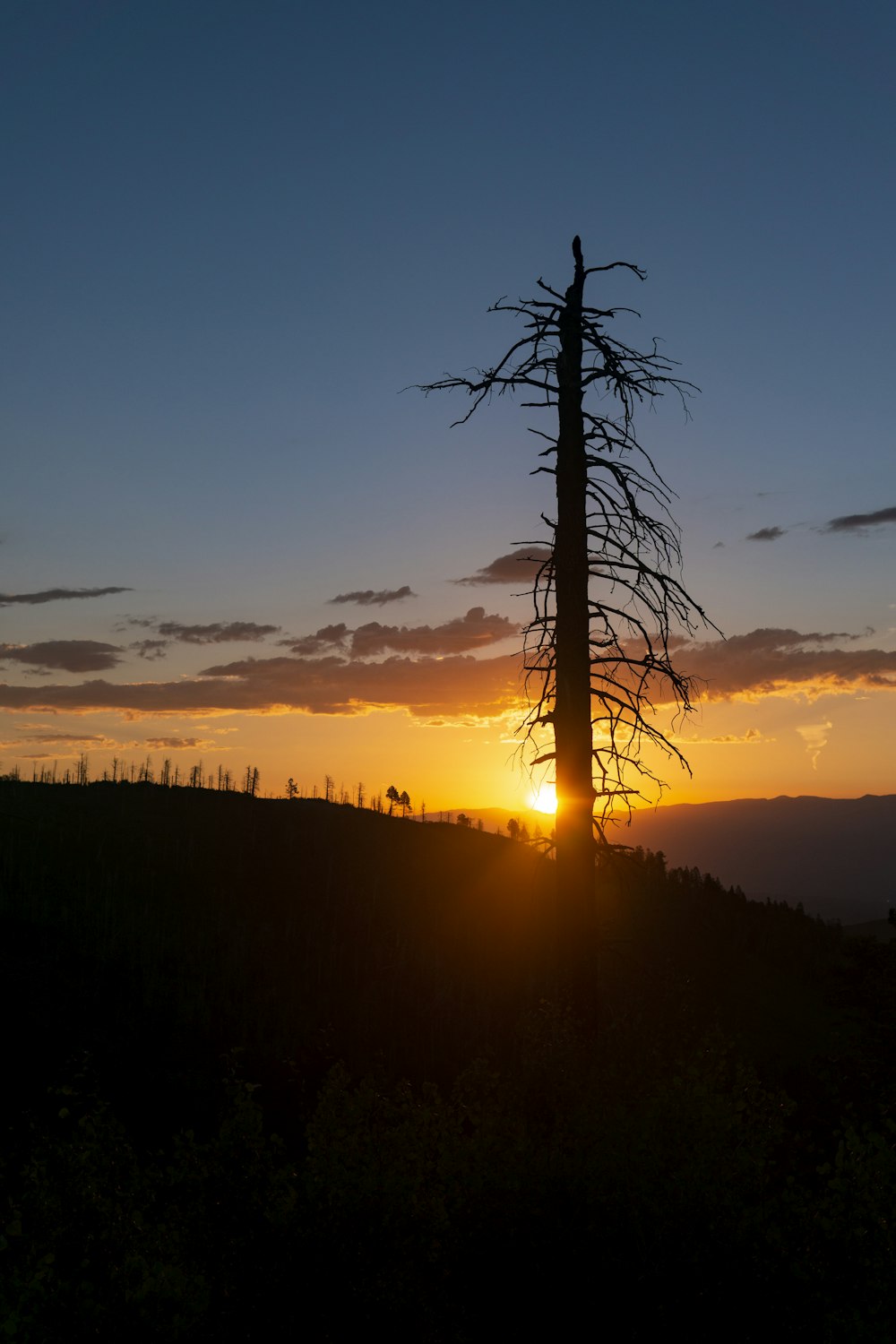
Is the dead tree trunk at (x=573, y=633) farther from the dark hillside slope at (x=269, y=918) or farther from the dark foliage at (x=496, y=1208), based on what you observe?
the dark hillside slope at (x=269, y=918)

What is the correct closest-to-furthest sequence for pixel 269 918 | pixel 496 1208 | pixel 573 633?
pixel 496 1208
pixel 573 633
pixel 269 918

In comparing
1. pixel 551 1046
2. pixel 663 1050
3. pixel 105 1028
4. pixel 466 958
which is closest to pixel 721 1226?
pixel 551 1046

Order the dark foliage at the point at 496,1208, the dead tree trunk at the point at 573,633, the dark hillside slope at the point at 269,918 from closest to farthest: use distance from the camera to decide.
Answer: the dark foliage at the point at 496,1208, the dead tree trunk at the point at 573,633, the dark hillside slope at the point at 269,918

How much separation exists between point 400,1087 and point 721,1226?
8.93ft

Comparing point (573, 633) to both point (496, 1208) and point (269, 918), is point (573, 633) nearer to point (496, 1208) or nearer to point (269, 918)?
point (496, 1208)

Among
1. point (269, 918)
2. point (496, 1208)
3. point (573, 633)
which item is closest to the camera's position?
point (496, 1208)

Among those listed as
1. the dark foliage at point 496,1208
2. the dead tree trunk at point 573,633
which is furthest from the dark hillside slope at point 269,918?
the dark foliage at point 496,1208

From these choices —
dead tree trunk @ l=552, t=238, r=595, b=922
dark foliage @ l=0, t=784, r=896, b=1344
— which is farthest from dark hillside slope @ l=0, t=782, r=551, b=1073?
dark foliage @ l=0, t=784, r=896, b=1344

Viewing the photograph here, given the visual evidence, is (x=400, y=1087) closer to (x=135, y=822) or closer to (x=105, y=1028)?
(x=105, y=1028)

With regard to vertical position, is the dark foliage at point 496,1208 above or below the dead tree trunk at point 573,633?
below

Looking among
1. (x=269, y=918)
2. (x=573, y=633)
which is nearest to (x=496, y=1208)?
(x=573, y=633)

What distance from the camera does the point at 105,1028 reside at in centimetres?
3603

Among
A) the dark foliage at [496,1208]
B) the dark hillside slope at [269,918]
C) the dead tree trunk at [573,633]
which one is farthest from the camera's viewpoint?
the dark hillside slope at [269,918]

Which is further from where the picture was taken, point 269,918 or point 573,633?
point 269,918
